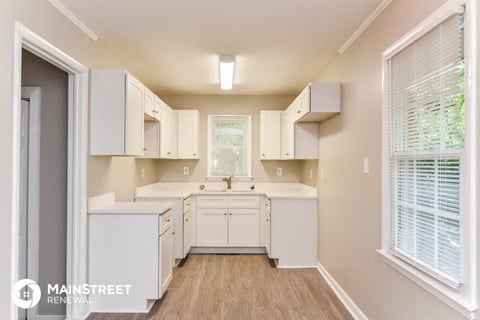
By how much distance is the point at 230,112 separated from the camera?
509 cm

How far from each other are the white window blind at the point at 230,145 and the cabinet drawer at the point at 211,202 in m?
0.66

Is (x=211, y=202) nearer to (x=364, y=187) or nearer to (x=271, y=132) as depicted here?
(x=271, y=132)

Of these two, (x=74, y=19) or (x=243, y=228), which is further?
(x=243, y=228)

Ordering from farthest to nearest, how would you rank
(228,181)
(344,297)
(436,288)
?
(228,181) → (344,297) → (436,288)

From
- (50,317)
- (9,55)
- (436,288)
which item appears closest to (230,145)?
(50,317)

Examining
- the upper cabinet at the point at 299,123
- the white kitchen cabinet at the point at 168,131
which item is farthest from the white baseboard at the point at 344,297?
the white kitchen cabinet at the point at 168,131

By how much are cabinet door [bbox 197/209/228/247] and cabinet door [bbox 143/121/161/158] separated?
3.78ft

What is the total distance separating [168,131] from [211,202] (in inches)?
46.6

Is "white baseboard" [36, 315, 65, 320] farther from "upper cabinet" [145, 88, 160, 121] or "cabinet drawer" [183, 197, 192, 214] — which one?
"upper cabinet" [145, 88, 160, 121]

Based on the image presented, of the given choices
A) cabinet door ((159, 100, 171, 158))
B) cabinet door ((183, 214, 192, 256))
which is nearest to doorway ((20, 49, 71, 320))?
cabinet door ((159, 100, 171, 158))

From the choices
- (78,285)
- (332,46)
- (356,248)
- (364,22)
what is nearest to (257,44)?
(332,46)

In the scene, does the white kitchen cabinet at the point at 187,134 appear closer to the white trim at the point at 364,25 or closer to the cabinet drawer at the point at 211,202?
the cabinet drawer at the point at 211,202

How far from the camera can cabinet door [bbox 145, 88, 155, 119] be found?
10.8ft

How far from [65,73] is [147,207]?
53.9 inches
